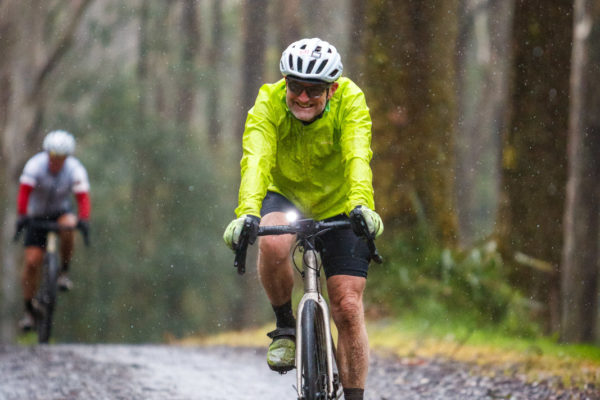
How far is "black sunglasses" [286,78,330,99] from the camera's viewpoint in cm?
492

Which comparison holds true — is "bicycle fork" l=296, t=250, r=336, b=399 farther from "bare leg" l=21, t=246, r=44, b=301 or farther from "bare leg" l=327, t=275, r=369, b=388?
"bare leg" l=21, t=246, r=44, b=301

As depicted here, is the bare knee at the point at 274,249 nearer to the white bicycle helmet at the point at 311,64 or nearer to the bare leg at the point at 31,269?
the white bicycle helmet at the point at 311,64

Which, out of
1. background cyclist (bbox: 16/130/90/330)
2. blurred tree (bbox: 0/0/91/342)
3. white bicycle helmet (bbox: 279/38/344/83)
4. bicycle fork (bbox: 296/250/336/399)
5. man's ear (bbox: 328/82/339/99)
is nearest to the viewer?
bicycle fork (bbox: 296/250/336/399)

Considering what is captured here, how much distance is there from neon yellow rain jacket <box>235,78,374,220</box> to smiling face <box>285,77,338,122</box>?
0.13m

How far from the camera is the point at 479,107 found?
35125mm

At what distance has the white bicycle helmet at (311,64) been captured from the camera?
483 cm

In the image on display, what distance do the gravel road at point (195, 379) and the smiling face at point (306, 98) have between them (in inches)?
109

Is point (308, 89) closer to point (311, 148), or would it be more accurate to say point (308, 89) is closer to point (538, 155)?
point (311, 148)

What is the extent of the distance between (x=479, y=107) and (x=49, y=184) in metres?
26.6

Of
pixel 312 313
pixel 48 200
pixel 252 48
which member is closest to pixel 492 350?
pixel 312 313

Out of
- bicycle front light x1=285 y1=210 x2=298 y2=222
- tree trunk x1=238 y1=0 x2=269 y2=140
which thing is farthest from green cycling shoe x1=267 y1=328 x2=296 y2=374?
tree trunk x1=238 y1=0 x2=269 y2=140

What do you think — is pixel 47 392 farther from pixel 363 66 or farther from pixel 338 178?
pixel 363 66

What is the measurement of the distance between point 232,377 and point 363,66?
504 centimetres

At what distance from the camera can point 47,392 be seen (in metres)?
7.10
